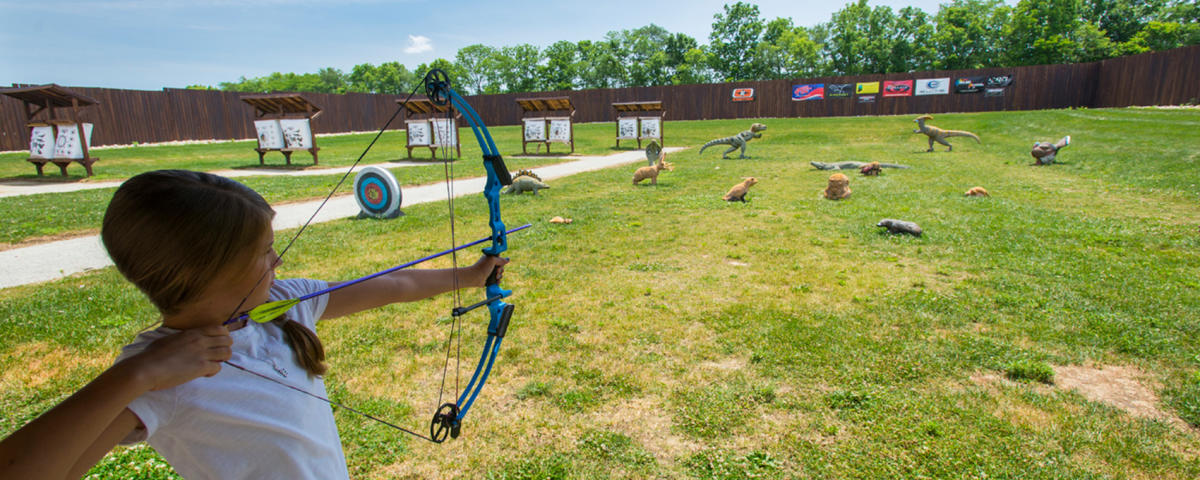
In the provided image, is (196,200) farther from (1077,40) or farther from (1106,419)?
(1077,40)

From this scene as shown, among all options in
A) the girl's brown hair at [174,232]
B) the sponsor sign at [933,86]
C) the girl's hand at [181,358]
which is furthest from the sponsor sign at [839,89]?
the girl's hand at [181,358]

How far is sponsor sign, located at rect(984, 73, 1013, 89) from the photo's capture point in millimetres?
34031

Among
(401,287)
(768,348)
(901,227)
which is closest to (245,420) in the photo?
(401,287)

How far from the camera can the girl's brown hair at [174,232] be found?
1105 mm

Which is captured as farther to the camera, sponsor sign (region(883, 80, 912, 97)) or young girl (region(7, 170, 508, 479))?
sponsor sign (region(883, 80, 912, 97))

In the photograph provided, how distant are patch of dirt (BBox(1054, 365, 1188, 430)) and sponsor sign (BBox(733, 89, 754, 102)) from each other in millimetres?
36786

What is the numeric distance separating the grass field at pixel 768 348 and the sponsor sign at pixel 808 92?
3068 cm

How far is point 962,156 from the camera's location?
53.8 ft

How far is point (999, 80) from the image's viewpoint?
34.2 metres

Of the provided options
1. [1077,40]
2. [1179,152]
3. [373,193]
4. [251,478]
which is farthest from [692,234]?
[1077,40]

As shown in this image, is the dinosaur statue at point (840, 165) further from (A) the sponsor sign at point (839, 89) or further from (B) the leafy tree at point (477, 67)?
(B) the leafy tree at point (477, 67)

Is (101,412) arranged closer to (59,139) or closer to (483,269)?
(483,269)

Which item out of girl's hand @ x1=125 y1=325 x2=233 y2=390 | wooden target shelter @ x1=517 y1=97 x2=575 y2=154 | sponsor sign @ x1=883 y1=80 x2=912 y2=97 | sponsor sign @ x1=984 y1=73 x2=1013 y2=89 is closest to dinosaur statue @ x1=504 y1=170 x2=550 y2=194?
girl's hand @ x1=125 y1=325 x2=233 y2=390

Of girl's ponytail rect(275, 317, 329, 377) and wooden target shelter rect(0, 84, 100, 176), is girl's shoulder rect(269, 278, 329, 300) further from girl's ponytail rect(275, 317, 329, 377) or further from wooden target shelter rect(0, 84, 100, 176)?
wooden target shelter rect(0, 84, 100, 176)
